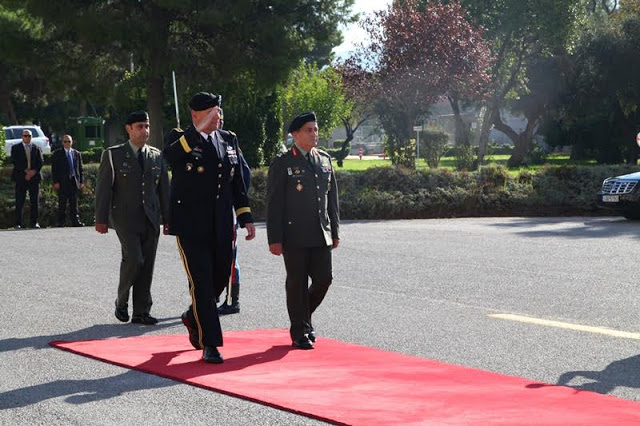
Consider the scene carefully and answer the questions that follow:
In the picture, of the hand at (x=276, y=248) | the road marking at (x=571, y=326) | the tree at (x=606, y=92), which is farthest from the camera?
the tree at (x=606, y=92)

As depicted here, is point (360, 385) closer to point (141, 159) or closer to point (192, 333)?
point (192, 333)

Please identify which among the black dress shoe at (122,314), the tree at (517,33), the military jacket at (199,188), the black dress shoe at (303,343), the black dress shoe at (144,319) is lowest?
the black dress shoe at (303,343)

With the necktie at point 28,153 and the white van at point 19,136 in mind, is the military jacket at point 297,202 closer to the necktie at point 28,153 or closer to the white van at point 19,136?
the necktie at point 28,153

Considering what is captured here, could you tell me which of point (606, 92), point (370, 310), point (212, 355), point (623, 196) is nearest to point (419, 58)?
point (606, 92)

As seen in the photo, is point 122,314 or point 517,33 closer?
point 122,314

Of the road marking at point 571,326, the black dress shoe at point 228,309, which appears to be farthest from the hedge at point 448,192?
the road marking at point 571,326

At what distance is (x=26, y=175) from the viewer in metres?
23.8

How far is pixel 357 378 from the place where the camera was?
7730 mm

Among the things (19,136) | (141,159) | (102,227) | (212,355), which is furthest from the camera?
(19,136)

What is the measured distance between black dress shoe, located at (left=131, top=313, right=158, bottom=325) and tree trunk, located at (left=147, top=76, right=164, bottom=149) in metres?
26.7

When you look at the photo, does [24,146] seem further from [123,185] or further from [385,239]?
[123,185]

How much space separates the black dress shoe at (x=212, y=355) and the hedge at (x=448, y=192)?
683 inches

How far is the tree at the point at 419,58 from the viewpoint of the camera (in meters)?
43.1

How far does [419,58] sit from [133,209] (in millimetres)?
33582
